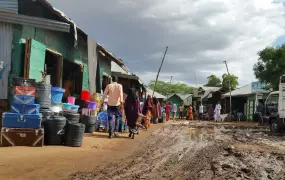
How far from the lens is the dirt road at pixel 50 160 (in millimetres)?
4914

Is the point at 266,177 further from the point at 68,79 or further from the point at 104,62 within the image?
the point at 104,62

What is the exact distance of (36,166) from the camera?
541 centimetres

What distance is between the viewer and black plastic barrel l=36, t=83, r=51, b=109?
28.8 feet

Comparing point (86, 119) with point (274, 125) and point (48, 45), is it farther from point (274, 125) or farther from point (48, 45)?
point (274, 125)

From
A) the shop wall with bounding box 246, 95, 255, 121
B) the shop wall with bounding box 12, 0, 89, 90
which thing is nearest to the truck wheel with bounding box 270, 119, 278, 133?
the shop wall with bounding box 12, 0, 89, 90

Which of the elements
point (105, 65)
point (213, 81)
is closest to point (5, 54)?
point (105, 65)

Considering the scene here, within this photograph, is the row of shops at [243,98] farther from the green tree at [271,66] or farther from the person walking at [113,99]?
the person walking at [113,99]

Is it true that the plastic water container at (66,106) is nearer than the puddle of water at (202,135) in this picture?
Yes

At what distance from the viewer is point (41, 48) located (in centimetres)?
1012

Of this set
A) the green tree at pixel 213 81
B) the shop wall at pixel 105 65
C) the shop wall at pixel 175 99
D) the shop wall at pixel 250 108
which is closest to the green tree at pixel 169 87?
the green tree at pixel 213 81

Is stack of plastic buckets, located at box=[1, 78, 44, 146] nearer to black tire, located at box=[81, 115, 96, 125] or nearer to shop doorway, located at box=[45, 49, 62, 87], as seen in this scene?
black tire, located at box=[81, 115, 96, 125]

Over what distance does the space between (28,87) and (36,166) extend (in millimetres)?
A: 3292

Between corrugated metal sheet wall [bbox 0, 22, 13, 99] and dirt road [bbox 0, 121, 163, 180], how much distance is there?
2732 millimetres

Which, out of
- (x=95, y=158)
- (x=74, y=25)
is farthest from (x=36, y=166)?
(x=74, y=25)
